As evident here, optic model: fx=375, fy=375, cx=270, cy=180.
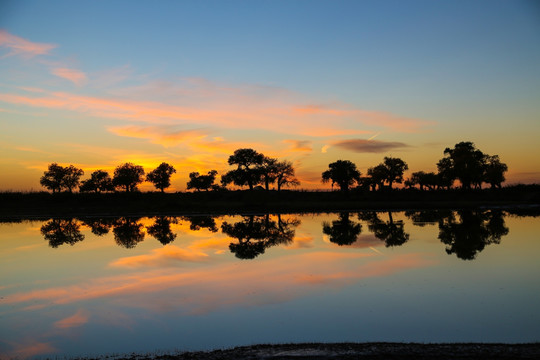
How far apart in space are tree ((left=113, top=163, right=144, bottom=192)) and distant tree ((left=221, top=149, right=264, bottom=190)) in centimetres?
3862

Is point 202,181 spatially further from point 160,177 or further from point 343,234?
point 343,234

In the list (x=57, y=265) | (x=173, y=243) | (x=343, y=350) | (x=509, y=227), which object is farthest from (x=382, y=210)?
(x=343, y=350)

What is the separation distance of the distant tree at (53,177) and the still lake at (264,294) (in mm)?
110457

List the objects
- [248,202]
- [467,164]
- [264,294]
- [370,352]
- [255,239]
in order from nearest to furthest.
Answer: [370,352] < [264,294] < [255,239] < [248,202] < [467,164]

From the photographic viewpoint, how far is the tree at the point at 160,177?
141000mm

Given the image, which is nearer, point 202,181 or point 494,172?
point 494,172

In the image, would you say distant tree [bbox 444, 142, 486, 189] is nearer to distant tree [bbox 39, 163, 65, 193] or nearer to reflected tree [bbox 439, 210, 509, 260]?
reflected tree [bbox 439, 210, 509, 260]

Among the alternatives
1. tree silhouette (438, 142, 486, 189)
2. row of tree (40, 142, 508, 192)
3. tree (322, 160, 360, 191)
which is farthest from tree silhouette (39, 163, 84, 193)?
tree silhouette (438, 142, 486, 189)

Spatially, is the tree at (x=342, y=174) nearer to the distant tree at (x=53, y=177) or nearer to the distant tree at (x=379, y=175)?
the distant tree at (x=379, y=175)

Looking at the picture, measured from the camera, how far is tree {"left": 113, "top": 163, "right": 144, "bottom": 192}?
449ft

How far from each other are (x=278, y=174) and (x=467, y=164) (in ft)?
191

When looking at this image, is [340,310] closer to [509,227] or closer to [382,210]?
[509,227]

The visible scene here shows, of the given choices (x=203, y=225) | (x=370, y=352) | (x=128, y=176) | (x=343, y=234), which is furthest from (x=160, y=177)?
(x=370, y=352)

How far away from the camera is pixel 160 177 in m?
141
